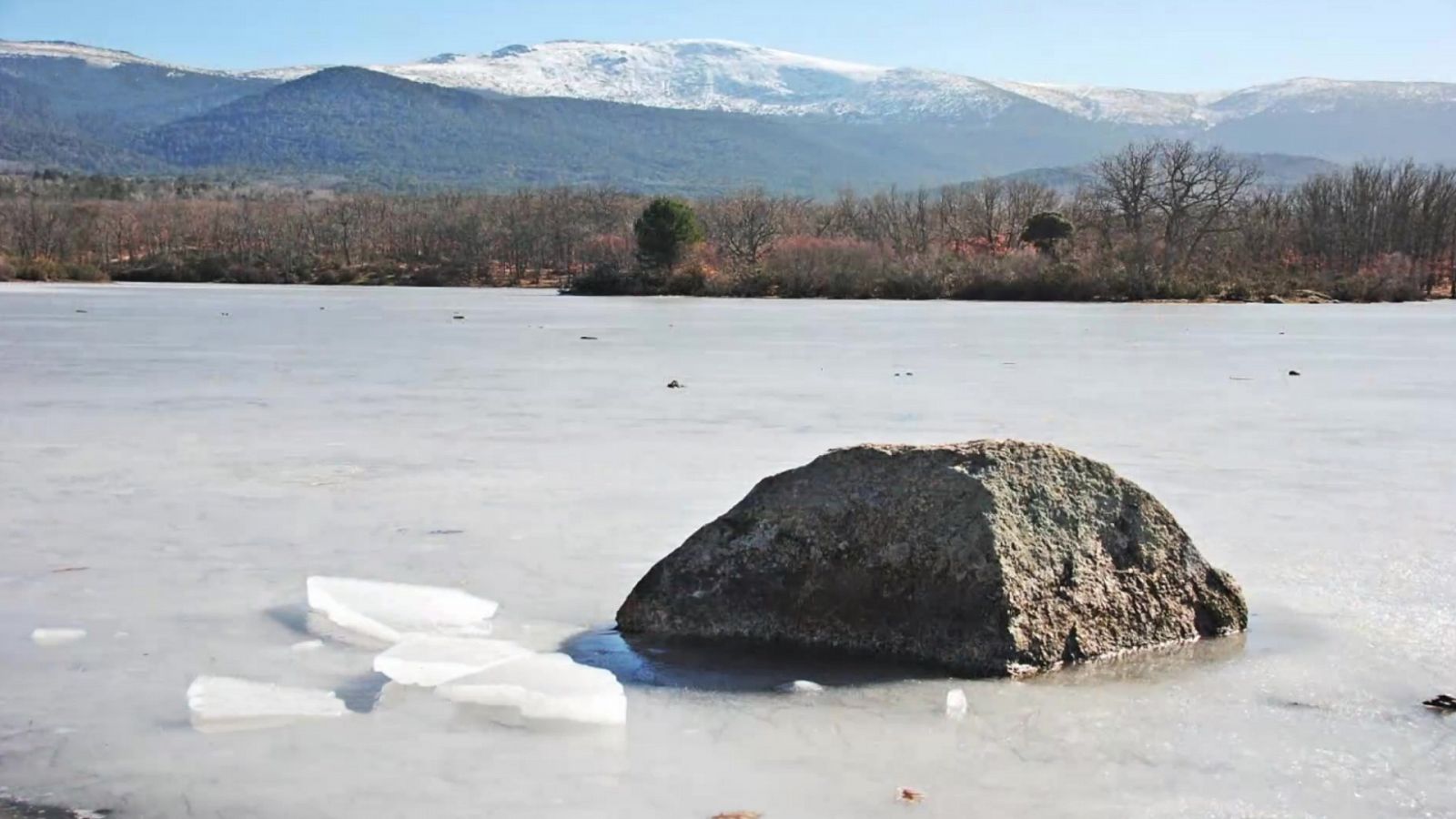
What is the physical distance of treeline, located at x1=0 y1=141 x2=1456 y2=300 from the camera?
5059 cm

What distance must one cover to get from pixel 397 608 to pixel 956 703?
7.75ft

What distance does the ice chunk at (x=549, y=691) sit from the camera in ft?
14.4

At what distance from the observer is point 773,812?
355cm

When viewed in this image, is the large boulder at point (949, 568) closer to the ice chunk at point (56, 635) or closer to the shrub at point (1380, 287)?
the ice chunk at point (56, 635)

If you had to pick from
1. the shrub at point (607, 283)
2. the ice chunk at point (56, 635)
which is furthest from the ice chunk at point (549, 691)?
the shrub at point (607, 283)

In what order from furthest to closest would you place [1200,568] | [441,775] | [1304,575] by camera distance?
[1304,575] < [1200,568] < [441,775]

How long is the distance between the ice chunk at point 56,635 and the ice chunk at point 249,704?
796 mm

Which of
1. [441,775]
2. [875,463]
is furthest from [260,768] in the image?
[875,463]

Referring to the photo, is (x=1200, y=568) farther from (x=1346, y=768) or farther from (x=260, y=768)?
(x=260, y=768)

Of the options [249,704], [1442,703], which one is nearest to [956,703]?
[1442,703]

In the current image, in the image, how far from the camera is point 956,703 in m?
4.46

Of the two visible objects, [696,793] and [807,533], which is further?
[807,533]

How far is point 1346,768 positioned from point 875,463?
204 cm

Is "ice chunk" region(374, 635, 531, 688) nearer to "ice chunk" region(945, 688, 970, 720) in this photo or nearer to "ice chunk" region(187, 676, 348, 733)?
"ice chunk" region(187, 676, 348, 733)
